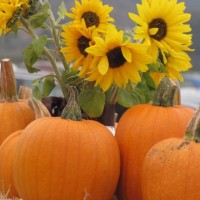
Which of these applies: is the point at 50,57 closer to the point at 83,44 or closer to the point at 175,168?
the point at 83,44

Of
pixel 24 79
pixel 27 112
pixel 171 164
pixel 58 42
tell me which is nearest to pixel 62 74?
pixel 58 42

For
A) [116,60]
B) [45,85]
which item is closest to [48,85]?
[45,85]

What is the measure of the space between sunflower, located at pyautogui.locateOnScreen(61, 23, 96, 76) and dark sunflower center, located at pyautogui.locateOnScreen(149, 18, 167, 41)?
16 cm

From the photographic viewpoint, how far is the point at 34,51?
1.57m

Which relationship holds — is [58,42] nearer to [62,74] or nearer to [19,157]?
[62,74]

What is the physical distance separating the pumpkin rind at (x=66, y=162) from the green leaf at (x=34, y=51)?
23cm

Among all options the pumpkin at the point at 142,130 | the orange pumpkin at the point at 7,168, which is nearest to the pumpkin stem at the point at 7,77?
the orange pumpkin at the point at 7,168

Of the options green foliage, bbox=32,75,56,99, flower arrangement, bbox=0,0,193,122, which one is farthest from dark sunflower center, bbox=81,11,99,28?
green foliage, bbox=32,75,56,99

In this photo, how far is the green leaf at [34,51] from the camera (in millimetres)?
1562

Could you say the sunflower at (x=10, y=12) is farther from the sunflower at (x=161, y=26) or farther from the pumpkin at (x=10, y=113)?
the sunflower at (x=161, y=26)

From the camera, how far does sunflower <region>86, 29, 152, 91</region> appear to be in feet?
4.48

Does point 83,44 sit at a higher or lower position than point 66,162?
higher

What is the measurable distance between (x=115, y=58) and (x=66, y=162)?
27cm

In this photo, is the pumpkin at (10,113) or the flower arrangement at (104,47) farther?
the pumpkin at (10,113)
